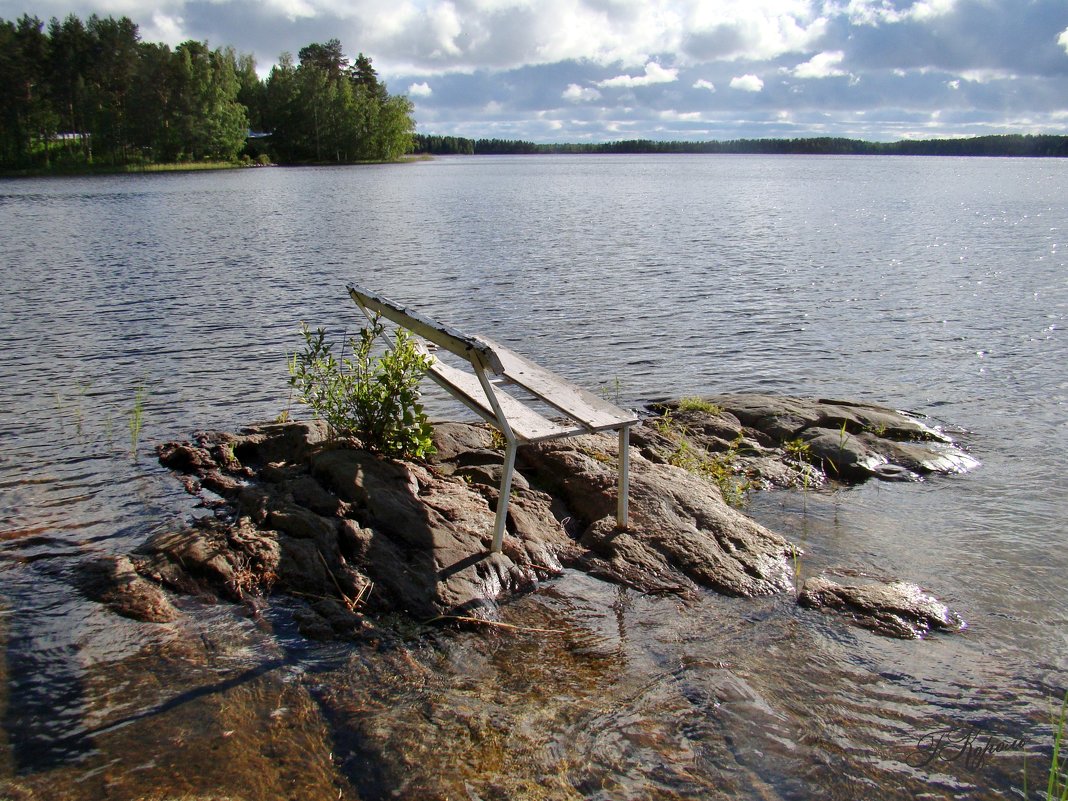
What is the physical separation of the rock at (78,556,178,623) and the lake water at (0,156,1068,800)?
12 centimetres

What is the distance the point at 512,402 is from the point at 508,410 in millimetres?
389

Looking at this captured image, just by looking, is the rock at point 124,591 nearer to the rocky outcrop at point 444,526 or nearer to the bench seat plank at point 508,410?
the rocky outcrop at point 444,526

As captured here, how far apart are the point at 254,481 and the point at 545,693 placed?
4212 millimetres

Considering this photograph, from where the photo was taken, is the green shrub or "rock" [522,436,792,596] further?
the green shrub

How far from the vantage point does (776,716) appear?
4625mm

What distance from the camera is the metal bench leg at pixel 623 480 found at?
21.6ft

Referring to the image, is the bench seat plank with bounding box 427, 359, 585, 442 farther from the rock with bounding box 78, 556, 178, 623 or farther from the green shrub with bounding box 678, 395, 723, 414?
the green shrub with bounding box 678, 395, 723, 414

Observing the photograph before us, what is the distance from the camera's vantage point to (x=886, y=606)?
5898mm

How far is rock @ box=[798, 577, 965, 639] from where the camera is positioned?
226 inches

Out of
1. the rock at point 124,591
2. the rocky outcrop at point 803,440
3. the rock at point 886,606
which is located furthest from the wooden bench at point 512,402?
the rock at point 124,591

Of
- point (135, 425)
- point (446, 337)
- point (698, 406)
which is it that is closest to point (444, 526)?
point (446, 337)

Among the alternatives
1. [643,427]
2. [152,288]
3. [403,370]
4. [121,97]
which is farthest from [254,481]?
[121,97]

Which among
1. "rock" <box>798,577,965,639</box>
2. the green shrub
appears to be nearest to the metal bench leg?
"rock" <box>798,577,965,639</box>

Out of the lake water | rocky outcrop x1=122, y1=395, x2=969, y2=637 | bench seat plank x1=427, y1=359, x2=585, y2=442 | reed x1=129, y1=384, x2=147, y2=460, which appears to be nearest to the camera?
the lake water
